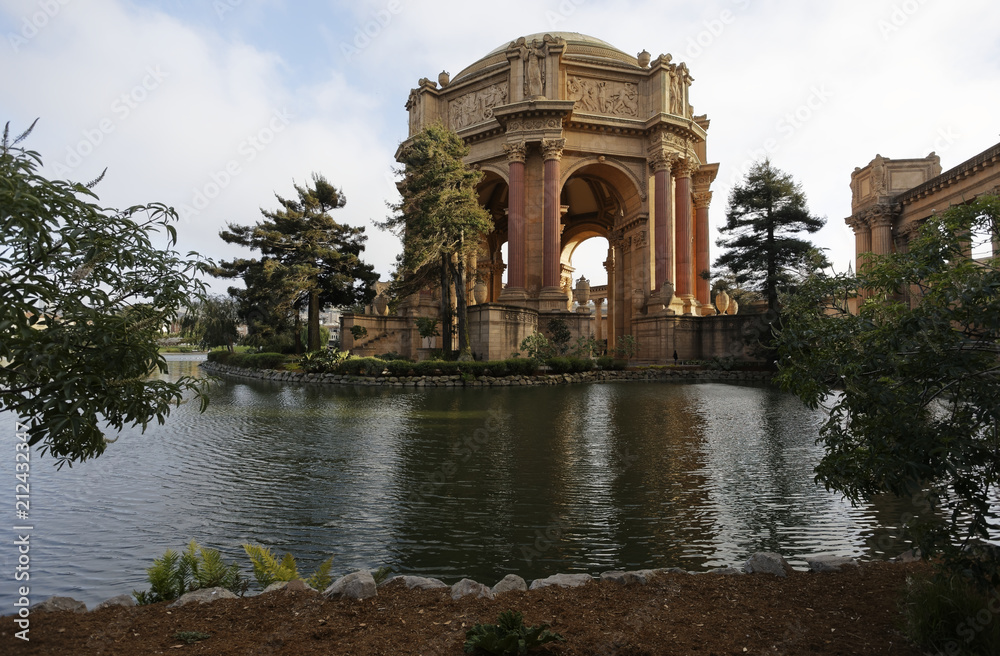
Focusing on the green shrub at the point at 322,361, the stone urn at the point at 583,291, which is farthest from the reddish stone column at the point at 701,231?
the green shrub at the point at 322,361

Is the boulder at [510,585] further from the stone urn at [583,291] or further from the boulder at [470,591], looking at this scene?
the stone urn at [583,291]

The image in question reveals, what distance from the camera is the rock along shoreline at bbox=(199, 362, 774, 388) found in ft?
70.0

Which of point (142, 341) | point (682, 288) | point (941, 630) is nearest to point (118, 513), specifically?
point (142, 341)

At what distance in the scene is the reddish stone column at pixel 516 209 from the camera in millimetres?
32062

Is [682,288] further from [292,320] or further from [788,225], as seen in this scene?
[292,320]

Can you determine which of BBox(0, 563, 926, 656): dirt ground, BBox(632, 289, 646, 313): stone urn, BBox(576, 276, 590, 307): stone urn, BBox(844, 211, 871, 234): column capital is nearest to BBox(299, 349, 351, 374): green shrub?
BBox(576, 276, 590, 307): stone urn

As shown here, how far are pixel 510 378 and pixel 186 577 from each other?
60.3 feet

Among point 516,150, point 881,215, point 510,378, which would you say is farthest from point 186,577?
point 881,215

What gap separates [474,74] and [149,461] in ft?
112

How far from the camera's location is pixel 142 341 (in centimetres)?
272

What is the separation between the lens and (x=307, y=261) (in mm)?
30969

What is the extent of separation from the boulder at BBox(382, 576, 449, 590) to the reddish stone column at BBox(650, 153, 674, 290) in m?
32.5

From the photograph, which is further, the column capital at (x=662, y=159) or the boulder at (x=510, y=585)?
the column capital at (x=662, y=159)

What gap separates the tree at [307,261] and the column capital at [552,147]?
12307 millimetres
